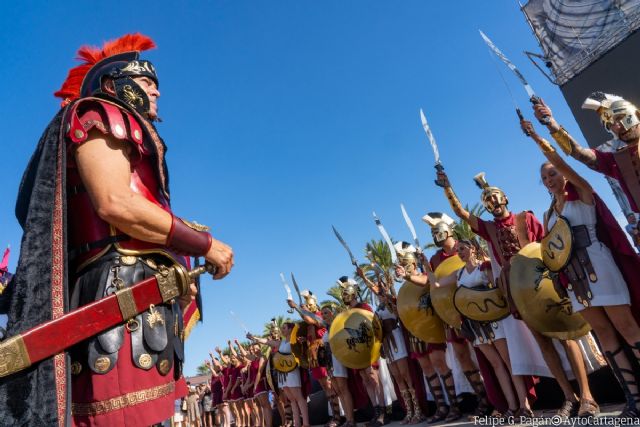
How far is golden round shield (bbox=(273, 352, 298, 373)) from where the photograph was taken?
924cm

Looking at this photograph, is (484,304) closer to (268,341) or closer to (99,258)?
(99,258)

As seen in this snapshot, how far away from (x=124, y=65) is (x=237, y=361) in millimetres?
13752

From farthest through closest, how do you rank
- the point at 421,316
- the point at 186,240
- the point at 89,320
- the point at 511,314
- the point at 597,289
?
the point at 421,316 → the point at 511,314 → the point at 597,289 → the point at 186,240 → the point at 89,320

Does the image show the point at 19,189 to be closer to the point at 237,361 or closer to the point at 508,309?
the point at 508,309

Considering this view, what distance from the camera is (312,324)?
8664mm

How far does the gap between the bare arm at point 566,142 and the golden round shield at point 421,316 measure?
2.62 meters

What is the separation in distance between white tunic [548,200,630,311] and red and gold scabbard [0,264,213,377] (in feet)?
10.2

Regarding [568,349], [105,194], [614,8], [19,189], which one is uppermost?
[614,8]

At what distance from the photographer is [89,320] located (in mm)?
1539

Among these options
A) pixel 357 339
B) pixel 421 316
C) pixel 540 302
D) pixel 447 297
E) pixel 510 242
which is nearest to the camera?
pixel 540 302

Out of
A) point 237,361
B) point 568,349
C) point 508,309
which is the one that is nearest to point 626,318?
point 568,349

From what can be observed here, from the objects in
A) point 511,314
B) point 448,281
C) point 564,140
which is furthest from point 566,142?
point 448,281

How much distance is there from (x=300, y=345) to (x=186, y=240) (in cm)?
740

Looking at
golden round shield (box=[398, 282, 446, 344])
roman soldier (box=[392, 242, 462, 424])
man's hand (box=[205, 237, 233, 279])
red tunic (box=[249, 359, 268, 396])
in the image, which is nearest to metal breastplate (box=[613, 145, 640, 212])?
roman soldier (box=[392, 242, 462, 424])
